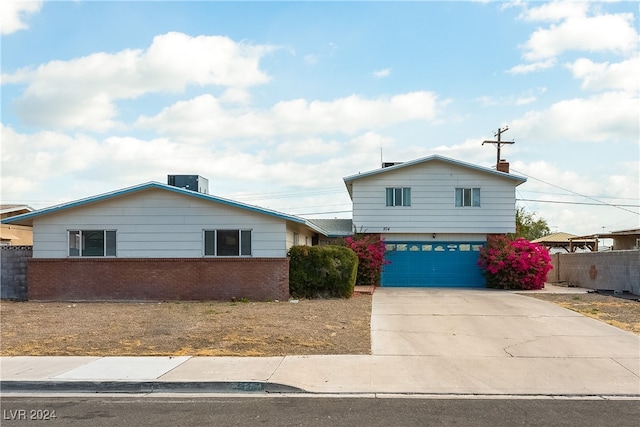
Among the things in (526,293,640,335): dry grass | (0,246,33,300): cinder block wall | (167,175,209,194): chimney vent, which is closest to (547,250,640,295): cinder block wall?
(526,293,640,335): dry grass

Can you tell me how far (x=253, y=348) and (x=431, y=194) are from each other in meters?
18.2

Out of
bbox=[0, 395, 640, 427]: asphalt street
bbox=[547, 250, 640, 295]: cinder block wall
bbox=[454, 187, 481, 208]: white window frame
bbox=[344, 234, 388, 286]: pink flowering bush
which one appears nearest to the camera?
bbox=[0, 395, 640, 427]: asphalt street

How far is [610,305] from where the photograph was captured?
20406 mm

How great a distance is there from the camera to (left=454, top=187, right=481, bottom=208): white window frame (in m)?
29.5

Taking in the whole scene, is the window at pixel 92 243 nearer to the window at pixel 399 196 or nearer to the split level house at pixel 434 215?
the split level house at pixel 434 215

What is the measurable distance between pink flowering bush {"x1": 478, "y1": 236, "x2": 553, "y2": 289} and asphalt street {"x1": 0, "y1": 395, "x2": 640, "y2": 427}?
736 inches

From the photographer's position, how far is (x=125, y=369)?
35.8 feet

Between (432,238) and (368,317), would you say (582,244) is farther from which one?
(368,317)

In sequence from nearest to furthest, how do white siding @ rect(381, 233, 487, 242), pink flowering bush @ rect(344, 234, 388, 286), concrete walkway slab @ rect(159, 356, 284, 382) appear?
1. concrete walkway slab @ rect(159, 356, 284, 382)
2. pink flowering bush @ rect(344, 234, 388, 286)
3. white siding @ rect(381, 233, 487, 242)

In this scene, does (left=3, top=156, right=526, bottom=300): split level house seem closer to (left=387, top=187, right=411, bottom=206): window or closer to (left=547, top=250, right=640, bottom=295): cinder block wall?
(left=387, top=187, right=411, bottom=206): window

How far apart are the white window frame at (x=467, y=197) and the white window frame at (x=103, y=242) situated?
15169mm

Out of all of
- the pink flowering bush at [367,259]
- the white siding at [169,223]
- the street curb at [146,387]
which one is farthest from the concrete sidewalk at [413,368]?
the pink flowering bush at [367,259]

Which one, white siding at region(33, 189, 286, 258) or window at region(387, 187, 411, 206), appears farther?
window at region(387, 187, 411, 206)

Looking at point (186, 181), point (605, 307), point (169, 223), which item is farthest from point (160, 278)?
point (605, 307)
